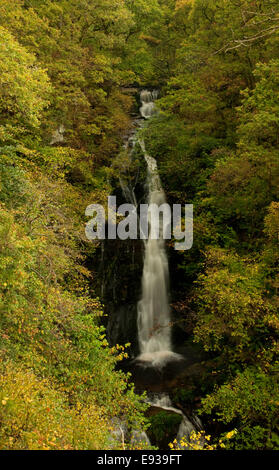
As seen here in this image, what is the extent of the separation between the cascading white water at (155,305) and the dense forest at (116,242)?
1.31 feet

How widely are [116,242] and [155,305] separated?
9.73 feet

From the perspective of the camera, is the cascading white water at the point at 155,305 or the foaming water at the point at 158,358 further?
the cascading white water at the point at 155,305

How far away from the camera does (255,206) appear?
10.5 m

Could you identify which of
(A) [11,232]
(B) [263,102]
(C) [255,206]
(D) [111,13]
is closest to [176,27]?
(D) [111,13]

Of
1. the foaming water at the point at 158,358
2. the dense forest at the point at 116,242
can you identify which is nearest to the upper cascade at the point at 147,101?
the dense forest at the point at 116,242

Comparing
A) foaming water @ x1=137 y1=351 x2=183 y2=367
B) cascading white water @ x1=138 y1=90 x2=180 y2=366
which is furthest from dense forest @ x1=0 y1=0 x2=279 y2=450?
foaming water @ x1=137 y1=351 x2=183 y2=367

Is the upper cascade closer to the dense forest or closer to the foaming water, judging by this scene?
the dense forest

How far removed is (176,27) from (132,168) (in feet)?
41.8

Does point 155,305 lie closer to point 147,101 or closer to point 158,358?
point 158,358

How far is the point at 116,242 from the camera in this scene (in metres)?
12.7

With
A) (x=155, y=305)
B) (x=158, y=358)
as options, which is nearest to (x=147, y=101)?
(x=155, y=305)

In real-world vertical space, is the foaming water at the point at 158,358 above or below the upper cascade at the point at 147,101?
below

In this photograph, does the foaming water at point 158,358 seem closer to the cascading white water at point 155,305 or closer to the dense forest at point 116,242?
the cascading white water at point 155,305

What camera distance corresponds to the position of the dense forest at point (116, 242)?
5.54 meters
